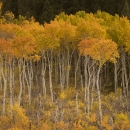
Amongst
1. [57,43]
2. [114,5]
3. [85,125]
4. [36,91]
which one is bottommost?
[85,125]

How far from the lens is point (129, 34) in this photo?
119 feet

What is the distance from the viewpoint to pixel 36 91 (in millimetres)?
42312

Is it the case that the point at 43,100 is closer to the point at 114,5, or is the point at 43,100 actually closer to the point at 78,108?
the point at 78,108

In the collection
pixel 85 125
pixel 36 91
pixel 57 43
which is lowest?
pixel 85 125

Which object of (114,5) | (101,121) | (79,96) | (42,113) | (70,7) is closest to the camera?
(101,121)

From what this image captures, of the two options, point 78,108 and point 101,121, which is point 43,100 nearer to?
point 78,108

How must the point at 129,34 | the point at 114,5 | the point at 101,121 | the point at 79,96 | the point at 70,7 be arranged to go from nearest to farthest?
the point at 101,121
the point at 129,34
the point at 79,96
the point at 114,5
the point at 70,7

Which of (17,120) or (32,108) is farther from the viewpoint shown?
(32,108)

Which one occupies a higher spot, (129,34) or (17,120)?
(129,34)

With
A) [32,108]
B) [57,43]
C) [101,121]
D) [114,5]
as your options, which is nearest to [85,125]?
[101,121]

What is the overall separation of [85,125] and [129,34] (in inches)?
503

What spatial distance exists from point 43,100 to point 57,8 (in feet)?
135

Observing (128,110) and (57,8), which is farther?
(57,8)

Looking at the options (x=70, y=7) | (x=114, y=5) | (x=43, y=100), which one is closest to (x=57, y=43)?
(x=43, y=100)
